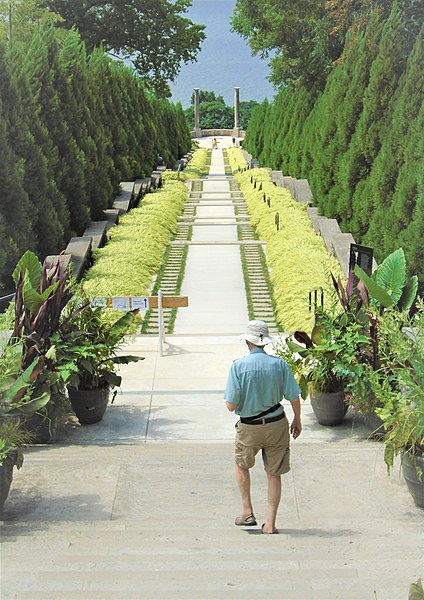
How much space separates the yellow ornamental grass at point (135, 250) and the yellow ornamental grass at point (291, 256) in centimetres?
226

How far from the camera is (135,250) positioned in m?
16.8

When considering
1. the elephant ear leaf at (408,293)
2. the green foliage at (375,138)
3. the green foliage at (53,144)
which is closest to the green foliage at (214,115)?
the green foliage at (53,144)

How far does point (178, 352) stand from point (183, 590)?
6877 millimetres

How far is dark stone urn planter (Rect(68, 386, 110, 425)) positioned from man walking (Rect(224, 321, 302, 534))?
2847 mm

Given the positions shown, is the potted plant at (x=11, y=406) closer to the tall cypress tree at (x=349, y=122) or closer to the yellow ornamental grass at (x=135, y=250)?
the yellow ornamental grass at (x=135, y=250)

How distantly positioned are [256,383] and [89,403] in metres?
3.14

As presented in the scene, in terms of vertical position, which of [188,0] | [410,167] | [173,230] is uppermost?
[188,0]

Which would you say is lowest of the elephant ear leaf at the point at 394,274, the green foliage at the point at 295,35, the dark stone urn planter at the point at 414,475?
the dark stone urn planter at the point at 414,475

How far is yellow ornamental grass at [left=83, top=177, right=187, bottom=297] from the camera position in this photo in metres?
14.2

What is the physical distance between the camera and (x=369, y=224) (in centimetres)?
1602

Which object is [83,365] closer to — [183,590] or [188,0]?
[183,590]

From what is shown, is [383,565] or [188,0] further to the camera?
[188,0]

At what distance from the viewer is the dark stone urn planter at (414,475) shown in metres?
5.59

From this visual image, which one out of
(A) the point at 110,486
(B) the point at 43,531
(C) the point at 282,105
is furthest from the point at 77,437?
(C) the point at 282,105
